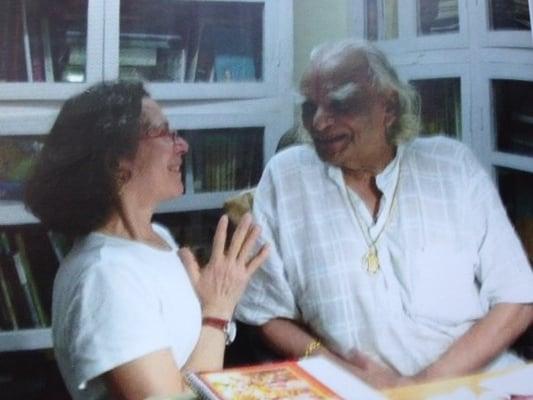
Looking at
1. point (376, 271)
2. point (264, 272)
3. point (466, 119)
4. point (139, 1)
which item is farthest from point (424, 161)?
point (139, 1)

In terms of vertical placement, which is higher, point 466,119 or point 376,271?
point 466,119

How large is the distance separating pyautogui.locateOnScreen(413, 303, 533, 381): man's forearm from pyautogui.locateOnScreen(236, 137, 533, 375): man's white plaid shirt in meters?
0.01

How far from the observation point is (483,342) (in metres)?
1.24

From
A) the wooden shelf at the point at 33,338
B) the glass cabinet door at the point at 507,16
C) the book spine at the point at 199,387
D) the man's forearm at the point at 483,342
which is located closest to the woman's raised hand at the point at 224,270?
the book spine at the point at 199,387

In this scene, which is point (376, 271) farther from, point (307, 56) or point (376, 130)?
point (307, 56)

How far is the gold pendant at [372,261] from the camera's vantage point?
3.95 feet

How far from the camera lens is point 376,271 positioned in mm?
1202

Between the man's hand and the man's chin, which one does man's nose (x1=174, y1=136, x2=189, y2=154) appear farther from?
the man's hand

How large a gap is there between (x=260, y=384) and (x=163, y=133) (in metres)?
0.37

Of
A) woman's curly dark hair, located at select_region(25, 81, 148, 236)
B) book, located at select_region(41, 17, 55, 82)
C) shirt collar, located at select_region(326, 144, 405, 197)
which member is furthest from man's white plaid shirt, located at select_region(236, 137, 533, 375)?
book, located at select_region(41, 17, 55, 82)

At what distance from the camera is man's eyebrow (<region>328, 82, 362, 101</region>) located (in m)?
1.21

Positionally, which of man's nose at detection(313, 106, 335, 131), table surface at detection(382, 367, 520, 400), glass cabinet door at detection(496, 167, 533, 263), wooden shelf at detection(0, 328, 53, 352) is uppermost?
man's nose at detection(313, 106, 335, 131)

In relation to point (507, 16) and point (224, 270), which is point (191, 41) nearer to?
point (224, 270)

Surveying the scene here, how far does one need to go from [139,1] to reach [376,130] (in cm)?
42
